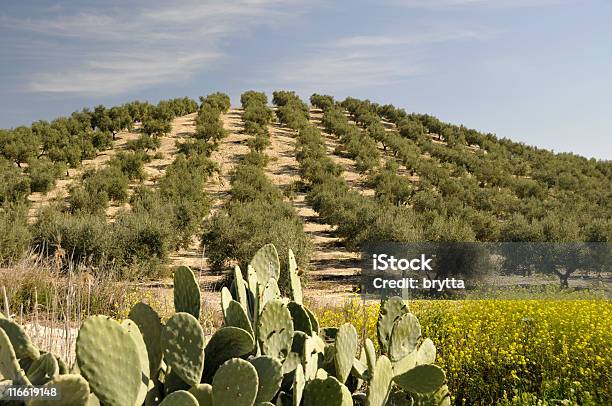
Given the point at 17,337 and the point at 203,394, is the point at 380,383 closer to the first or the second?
the point at 203,394

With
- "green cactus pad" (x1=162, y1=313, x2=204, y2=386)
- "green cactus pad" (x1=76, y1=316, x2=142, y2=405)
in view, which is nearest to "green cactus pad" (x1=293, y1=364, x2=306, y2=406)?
"green cactus pad" (x1=162, y1=313, x2=204, y2=386)

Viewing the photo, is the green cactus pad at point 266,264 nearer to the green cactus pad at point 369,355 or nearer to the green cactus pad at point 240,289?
the green cactus pad at point 240,289

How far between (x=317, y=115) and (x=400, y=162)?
14.9 metres

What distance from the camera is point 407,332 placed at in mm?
3355

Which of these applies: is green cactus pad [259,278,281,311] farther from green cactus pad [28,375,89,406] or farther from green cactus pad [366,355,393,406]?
green cactus pad [28,375,89,406]

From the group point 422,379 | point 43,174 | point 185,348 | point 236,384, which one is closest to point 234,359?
point 236,384

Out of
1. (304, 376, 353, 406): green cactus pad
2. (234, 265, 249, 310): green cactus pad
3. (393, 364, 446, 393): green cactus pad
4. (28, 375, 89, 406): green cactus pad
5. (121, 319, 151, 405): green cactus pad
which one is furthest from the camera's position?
(393, 364, 446, 393): green cactus pad

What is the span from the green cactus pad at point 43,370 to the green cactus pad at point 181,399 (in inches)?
15.8

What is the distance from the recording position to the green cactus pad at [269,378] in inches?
95.5

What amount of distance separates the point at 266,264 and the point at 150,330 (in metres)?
0.85

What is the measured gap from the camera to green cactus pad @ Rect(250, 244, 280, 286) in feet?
10.8

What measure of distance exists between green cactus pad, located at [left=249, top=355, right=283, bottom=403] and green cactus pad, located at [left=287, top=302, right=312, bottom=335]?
0.58 m

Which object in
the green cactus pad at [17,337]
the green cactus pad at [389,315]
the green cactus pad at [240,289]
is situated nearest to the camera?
the green cactus pad at [17,337]

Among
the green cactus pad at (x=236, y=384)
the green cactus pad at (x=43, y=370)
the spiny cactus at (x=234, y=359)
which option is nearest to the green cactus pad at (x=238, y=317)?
the spiny cactus at (x=234, y=359)
